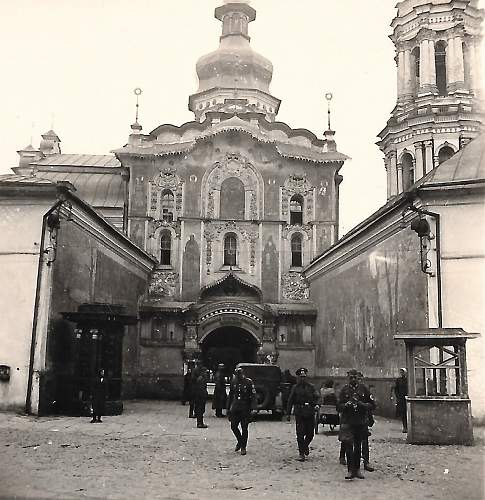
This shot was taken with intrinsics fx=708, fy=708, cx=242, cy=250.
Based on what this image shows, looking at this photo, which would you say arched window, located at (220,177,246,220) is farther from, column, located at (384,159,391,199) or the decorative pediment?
column, located at (384,159,391,199)

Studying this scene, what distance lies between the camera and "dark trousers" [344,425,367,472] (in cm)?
1005

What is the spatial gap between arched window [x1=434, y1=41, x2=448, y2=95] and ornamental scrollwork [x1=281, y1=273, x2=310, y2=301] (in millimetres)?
11332

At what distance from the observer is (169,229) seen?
32125 mm

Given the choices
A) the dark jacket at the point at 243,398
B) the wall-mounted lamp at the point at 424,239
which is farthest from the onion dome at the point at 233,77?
the dark jacket at the point at 243,398

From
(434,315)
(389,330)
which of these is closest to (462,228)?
(434,315)

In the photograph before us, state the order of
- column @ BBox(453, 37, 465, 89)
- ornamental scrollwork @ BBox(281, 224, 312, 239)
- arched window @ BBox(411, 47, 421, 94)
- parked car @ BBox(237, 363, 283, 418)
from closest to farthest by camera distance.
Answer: parked car @ BBox(237, 363, 283, 418)
ornamental scrollwork @ BBox(281, 224, 312, 239)
column @ BBox(453, 37, 465, 89)
arched window @ BBox(411, 47, 421, 94)

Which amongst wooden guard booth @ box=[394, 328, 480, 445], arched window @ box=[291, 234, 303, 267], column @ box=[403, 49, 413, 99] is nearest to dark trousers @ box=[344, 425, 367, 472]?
wooden guard booth @ box=[394, 328, 480, 445]

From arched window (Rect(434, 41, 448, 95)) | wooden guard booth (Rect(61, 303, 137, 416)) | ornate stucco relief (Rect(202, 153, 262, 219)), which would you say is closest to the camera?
wooden guard booth (Rect(61, 303, 137, 416))

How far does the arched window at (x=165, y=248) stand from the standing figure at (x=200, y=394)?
46.1ft

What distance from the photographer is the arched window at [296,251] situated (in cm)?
3262

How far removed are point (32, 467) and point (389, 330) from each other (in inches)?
495

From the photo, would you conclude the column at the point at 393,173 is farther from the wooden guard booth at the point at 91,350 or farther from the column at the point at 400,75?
the wooden guard booth at the point at 91,350

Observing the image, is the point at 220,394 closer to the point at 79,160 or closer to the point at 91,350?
the point at 91,350

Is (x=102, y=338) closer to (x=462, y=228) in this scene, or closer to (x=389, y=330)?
(x=389, y=330)
